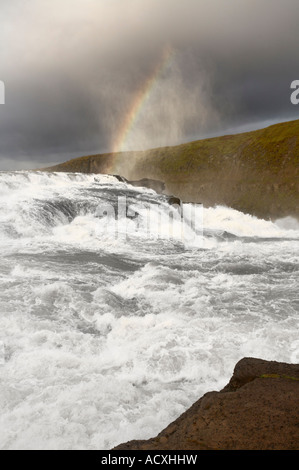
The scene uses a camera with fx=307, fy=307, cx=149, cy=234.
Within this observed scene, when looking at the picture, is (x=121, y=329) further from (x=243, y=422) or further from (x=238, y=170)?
(x=238, y=170)

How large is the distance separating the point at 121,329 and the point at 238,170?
73922 mm

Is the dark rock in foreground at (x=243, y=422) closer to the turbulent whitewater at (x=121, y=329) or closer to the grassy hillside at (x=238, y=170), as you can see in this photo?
the turbulent whitewater at (x=121, y=329)

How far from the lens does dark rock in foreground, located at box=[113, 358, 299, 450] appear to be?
2656mm

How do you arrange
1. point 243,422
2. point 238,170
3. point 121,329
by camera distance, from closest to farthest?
point 243,422 → point 121,329 → point 238,170

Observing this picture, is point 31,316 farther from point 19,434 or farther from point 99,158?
point 99,158

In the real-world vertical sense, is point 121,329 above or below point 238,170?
below

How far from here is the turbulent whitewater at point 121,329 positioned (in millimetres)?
4418

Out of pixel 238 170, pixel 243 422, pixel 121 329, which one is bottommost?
pixel 121 329

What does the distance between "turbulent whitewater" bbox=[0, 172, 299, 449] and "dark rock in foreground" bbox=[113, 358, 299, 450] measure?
1337mm

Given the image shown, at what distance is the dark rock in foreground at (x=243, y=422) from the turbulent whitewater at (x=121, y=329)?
1.34 m

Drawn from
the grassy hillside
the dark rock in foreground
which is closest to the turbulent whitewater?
the dark rock in foreground

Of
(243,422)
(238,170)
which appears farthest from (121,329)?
(238,170)

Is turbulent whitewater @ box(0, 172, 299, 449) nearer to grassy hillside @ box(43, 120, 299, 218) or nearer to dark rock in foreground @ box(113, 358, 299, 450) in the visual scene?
dark rock in foreground @ box(113, 358, 299, 450)

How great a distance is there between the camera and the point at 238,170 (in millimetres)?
75438
